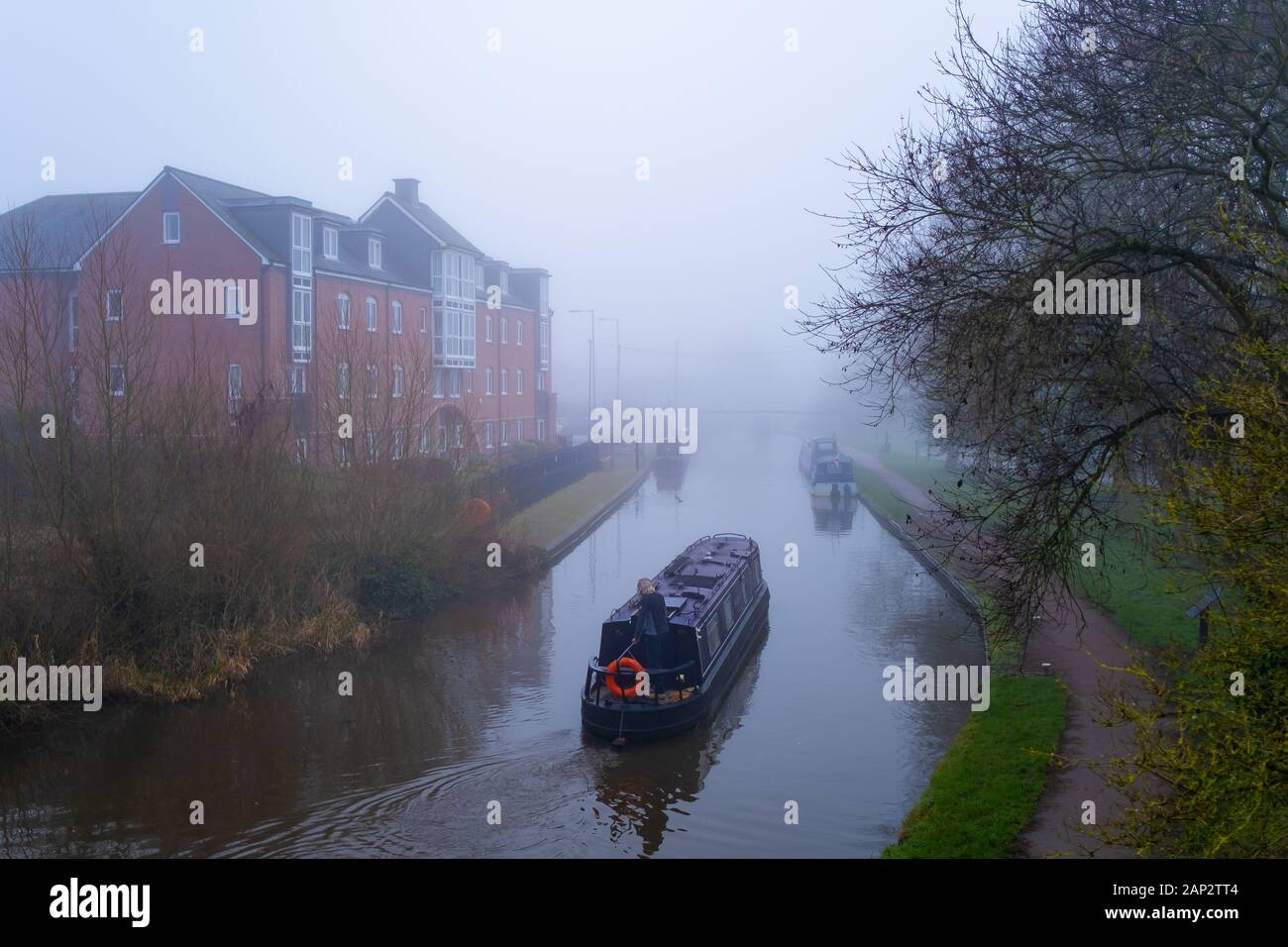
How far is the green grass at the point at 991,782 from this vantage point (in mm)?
8273

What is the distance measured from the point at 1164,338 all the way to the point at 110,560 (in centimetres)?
1289

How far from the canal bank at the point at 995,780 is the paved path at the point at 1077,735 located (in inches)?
2.7

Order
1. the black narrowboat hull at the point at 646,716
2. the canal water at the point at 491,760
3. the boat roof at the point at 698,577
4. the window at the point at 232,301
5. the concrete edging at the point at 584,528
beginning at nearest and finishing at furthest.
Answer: the canal water at the point at 491,760 < the black narrowboat hull at the point at 646,716 < the boat roof at the point at 698,577 < the concrete edging at the point at 584,528 < the window at the point at 232,301

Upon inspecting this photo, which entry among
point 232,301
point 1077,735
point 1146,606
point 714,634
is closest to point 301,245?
point 232,301

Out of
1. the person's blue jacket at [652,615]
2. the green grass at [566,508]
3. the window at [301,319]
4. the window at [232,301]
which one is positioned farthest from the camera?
the window at [301,319]

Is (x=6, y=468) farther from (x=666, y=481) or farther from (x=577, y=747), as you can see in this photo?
(x=666, y=481)

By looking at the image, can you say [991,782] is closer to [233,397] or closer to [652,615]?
[652,615]

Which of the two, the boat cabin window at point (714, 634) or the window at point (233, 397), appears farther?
the window at point (233, 397)

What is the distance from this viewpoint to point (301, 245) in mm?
29125

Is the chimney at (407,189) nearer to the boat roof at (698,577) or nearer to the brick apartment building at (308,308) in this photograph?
the brick apartment building at (308,308)

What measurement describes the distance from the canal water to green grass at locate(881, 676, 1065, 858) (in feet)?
1.93

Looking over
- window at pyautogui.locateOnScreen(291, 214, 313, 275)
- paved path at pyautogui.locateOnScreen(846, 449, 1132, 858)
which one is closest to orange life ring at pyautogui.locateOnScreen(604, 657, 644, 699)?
paved path at pyautogui.locateOnScreen(846, 449, 1132, 858)

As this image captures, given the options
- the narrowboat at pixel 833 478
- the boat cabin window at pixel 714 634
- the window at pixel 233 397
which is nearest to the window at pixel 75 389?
the window at pixel 233 397

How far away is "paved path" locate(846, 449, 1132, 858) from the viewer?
25.4 ft
